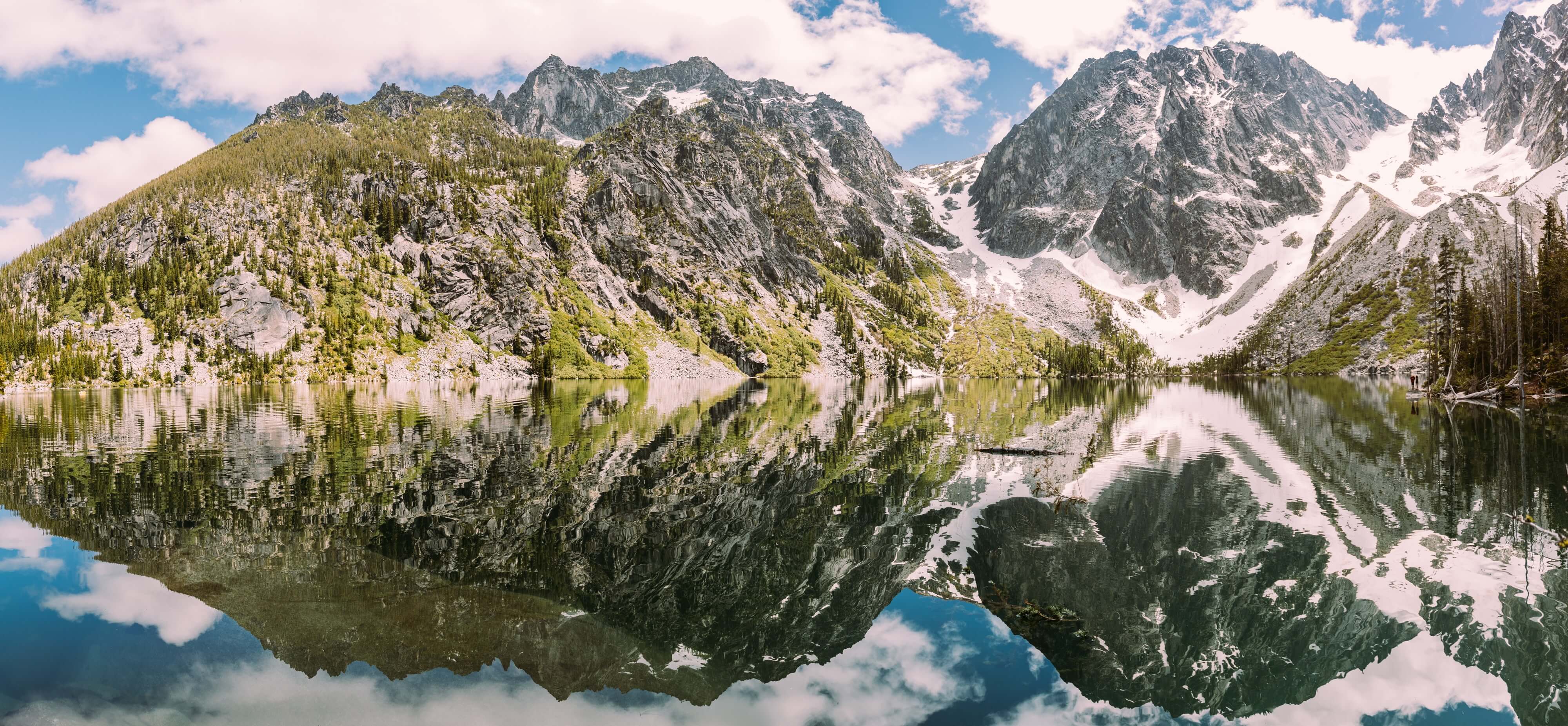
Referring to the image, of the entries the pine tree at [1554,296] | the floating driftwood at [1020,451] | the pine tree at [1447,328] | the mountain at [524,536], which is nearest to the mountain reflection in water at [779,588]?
the mountain at [524,536]

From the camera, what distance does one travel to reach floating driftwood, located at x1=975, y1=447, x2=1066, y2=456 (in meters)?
38.6

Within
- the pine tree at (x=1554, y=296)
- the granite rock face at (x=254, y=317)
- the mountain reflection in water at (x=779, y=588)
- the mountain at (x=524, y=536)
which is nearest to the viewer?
the mountain reflection in water at (x=779, y=588)

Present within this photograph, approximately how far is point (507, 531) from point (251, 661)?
27.0 feet

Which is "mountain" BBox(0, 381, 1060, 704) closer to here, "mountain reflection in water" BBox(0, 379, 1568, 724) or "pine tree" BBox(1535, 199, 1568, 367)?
"mountain reflection in water" BBox(0, 379, 1568, 724)

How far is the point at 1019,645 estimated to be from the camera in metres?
14.1

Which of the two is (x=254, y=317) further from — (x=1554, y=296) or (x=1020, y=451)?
(x=1554, y=296)

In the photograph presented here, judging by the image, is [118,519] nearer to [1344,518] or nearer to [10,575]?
[10,575]

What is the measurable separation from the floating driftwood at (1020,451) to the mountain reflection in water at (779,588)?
3.81 ft

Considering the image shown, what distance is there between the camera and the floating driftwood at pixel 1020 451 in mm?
38625

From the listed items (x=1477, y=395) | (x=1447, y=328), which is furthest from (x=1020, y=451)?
(x=1447, y=328)

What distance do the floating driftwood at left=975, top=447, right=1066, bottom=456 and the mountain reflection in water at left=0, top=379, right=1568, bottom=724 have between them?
3.81ft

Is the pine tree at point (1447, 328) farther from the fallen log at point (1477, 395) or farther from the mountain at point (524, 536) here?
the mountain at point (524, 536)

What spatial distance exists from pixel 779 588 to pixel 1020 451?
2632 centimetres

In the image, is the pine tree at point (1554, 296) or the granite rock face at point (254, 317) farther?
the granite rock face at point (254, 317)
